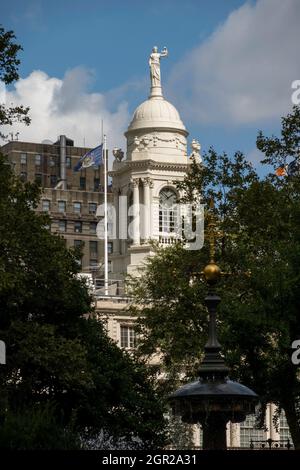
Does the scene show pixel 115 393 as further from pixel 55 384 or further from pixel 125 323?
pixel 125 323

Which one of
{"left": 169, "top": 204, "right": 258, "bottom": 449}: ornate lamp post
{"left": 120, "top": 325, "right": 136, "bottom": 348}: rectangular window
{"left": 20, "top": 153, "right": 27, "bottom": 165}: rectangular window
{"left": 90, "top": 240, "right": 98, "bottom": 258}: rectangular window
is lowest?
{"left": 169, "top": 204, "right": 258, "bottom": 449}: ornate lamp post

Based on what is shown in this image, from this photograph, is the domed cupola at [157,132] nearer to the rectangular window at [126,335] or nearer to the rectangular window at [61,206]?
the rectangular window at [126,335]

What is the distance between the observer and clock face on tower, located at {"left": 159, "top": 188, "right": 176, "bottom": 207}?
473 ft

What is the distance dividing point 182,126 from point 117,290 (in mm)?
15641

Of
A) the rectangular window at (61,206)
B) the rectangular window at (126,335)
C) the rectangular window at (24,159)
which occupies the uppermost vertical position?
the rectangular window at (24,159)

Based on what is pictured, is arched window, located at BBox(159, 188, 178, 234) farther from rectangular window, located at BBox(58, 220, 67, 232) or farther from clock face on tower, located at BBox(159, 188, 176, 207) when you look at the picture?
rectangular window, located at BBox(58, 220, 67, 232)

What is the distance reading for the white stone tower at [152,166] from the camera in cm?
14138

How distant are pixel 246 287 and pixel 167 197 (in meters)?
62.6

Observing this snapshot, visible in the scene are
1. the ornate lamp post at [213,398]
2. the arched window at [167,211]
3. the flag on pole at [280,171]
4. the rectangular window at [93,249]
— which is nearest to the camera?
the ornate lamp post at [213,398]

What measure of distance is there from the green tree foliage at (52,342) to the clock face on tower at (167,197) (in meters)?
66.8

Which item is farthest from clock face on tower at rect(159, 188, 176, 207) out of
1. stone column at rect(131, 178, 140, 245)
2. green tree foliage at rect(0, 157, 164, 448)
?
green tree foliage at rect(0, 157, 164, 448)

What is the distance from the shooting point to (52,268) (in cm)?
6975

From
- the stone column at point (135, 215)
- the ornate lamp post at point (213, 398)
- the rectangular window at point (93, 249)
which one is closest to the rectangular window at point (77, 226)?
the rectangular window at point (93, 249)

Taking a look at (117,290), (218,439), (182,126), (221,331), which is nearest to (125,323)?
(117,290)
